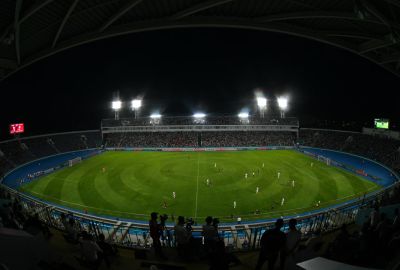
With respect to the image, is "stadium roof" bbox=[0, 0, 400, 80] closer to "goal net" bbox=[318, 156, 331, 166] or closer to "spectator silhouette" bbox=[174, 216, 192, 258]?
"spectator silhouette" bbox=[174, 216, 192, 258]

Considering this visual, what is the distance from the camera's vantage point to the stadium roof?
15.2 m

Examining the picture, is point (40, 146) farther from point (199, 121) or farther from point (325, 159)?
point (325, 159)

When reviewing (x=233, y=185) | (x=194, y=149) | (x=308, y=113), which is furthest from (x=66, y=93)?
(x=308, y=113)

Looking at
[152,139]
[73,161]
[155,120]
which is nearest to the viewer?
[73,161]

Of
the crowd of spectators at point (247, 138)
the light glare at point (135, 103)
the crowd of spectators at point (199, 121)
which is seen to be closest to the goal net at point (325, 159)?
the crowd of spectators at point (247, 138)

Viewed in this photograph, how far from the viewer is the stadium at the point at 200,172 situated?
6578 mm

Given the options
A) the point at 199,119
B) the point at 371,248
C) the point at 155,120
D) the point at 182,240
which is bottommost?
the point at 182,240

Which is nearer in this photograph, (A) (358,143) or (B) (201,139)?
(A) (358,143)

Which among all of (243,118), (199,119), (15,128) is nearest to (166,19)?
(15,128)

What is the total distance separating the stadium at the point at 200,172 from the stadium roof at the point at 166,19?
0.41ft

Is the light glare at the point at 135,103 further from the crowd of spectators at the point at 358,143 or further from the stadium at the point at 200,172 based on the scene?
the crowd of spectators at the point at 358,143

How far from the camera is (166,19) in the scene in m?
18.1

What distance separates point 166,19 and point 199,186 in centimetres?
2085

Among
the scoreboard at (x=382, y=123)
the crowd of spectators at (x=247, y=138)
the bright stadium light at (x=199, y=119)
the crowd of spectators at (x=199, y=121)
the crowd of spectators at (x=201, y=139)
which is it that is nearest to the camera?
the scoreboard at (x=382, y=123)
